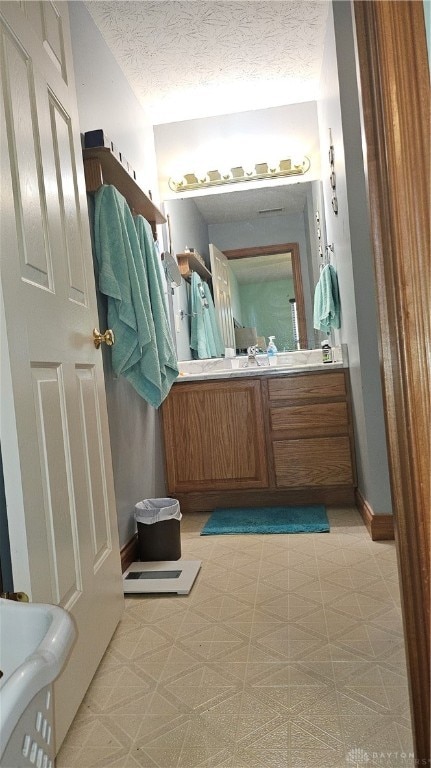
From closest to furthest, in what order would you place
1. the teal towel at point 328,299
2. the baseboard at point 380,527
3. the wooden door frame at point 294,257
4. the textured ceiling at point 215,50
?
the baseboard at point 380,527 < the textured ceiling at point 215,50 < the teal towel at point 328,299 < the wooden door frame at point 294,257

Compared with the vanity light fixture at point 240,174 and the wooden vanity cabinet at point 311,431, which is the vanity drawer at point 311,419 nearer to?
the wooden vanity cabinet at point 311,431

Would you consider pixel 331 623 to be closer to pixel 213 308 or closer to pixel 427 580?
pixel 427 580

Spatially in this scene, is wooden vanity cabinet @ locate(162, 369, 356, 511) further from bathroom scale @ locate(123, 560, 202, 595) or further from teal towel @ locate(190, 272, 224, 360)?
bathroom scale @ locate(123, 560, 202, 595)

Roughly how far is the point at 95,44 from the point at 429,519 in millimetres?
2628

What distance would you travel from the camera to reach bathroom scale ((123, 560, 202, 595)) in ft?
6.36

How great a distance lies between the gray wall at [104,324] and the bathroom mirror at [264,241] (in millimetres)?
591

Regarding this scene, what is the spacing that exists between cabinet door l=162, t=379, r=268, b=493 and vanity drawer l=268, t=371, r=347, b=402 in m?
0.11

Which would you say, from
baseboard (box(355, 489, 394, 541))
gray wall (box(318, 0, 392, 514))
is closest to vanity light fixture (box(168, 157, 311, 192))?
gray wall (box(318, 0, 392, 514))

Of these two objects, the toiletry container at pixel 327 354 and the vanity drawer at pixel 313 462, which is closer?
the vanity drawer at pixel 313 462

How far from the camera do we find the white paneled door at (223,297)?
3.47 m

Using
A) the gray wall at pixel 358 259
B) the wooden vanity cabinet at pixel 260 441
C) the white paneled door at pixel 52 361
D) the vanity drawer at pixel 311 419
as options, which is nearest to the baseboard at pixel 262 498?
the wooden vanity cabinet at pixel 260 441

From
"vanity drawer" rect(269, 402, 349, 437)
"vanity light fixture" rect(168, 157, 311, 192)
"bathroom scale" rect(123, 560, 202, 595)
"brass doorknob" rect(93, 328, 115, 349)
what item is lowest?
"bathroom scale" rect(123, 560, 202, 595)

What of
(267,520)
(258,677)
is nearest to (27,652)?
(258,677)

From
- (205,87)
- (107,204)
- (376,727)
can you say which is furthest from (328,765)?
(205,87)
